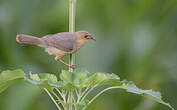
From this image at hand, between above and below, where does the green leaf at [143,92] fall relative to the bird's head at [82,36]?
below

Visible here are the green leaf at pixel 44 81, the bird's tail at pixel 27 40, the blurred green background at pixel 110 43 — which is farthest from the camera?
the blurred green background at pixel 110 43

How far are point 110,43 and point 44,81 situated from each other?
2974 mm

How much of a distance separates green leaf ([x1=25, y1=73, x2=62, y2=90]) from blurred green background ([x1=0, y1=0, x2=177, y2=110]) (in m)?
2.05

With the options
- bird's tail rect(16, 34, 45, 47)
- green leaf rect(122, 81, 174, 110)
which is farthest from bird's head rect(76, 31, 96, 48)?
green leaf rect(122, 81, 174, 110)

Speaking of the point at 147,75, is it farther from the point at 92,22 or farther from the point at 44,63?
the point at 44,63

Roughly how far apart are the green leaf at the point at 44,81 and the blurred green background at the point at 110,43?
6.74 ft

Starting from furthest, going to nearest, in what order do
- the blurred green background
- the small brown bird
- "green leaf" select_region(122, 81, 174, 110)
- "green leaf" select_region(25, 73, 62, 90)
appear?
the blurred green background, the small brown bird, "green leaf" select_region(122, 81, 174, 110), "green leaf" select_region(25, 73, 62, 90)

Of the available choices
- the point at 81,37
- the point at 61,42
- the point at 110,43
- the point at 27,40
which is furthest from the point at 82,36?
Answer: the point at 110,43

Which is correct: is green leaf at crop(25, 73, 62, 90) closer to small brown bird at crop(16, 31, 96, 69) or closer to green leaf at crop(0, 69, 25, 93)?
green leaf at crop(0, 69, 25, 93)

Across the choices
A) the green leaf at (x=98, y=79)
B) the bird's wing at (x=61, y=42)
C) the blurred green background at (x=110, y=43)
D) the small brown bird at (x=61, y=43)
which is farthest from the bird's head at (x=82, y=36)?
the green leaf at (x=98, y=79)

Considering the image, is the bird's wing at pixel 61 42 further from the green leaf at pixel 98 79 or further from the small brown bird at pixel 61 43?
the green leaf at pixel 98 79

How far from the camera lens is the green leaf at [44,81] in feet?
6.73

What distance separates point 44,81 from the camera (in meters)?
2.04

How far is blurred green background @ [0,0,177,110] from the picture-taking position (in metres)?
4.55
